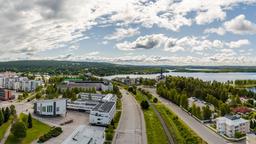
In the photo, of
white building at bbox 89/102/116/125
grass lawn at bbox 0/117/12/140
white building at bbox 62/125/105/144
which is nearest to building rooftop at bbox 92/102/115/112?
white building at bbox 89/102/116/125

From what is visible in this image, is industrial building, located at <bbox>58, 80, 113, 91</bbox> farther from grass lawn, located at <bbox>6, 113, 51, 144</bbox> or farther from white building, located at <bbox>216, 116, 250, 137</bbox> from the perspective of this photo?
white building, located at <bbox>216, 116, 250, 137</bbox>

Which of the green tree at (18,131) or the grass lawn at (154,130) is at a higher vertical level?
the green tree at (18,131)

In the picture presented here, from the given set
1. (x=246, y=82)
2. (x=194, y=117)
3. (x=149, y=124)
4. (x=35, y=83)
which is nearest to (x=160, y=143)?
(x=149, y=124)

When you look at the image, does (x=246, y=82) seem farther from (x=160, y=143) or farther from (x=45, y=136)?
(x=45, y=136)

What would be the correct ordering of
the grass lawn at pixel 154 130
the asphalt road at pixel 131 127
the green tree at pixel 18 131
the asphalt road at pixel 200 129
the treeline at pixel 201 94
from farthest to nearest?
the treeline at pixel 201 94 < the asphalt road at pixel 200 129 < the grass lawn at pixel 154 130 < the asphalt road at pixel 131 127 < the green tree at pixel 18 131

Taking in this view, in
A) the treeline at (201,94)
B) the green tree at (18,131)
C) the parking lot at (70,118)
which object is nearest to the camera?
the green tree at (18,131)

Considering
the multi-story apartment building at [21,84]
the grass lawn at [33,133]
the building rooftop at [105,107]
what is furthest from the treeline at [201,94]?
the multi-story apartment building at [21,84]

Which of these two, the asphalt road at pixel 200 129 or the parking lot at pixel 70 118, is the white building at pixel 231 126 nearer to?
the asphalt road at pixel 200 129
